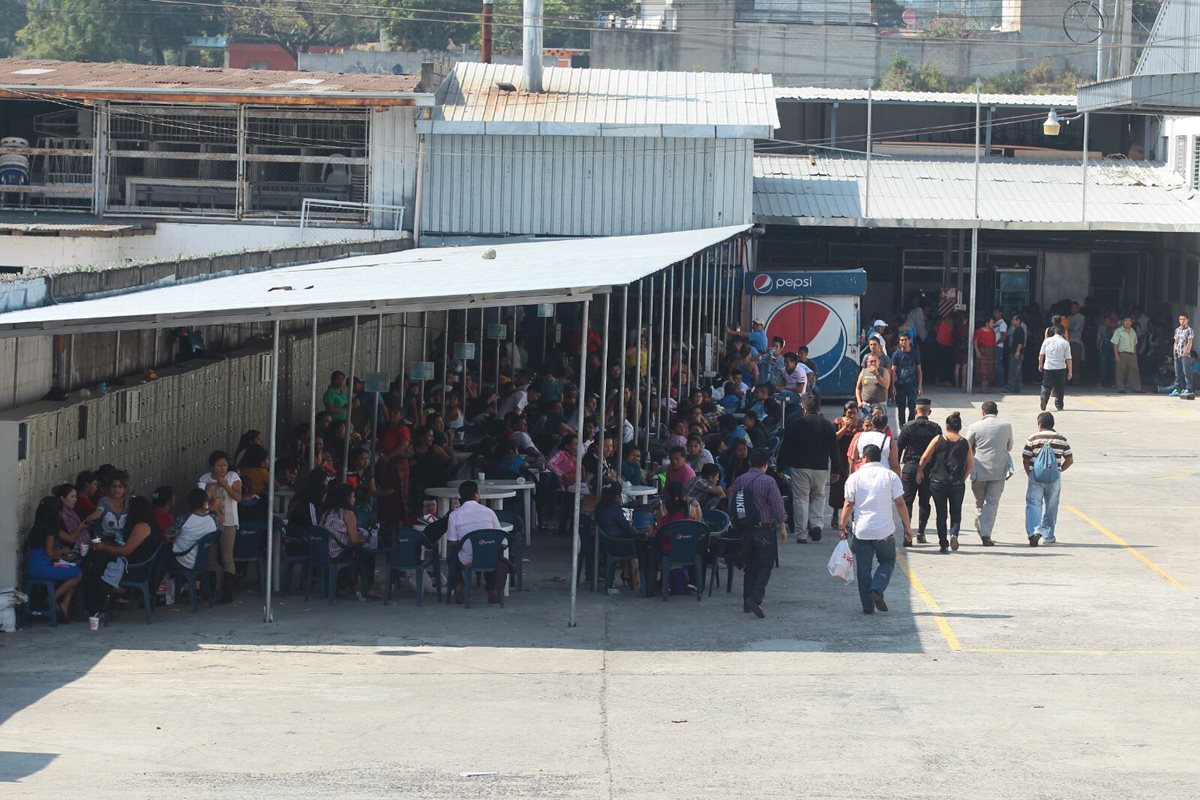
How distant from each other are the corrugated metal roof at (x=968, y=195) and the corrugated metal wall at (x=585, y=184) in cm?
249

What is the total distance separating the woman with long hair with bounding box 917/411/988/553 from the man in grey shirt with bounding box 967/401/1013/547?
31 cm

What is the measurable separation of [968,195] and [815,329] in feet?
24.0

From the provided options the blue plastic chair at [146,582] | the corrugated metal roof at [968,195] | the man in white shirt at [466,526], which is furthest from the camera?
the corrugated metal roof at [968,195]

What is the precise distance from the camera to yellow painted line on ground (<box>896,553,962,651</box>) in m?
13.2

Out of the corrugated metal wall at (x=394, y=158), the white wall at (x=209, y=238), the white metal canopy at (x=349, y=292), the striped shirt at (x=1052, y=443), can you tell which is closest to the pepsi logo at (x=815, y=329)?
the corrugated metal wall at (x=394, y=158)

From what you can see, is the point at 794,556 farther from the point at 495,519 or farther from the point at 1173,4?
the point at 1173,4

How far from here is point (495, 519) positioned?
14414mm

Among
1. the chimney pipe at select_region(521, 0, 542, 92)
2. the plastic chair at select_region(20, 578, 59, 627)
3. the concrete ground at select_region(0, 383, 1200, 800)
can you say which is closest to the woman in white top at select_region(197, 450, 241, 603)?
the concrete ground at select_region(0, 383, 1200, 800)

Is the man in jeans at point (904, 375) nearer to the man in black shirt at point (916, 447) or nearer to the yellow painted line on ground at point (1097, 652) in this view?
the man in black shirt at point (916, 447)

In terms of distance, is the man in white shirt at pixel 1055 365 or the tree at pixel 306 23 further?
the tree at pixel 306 23

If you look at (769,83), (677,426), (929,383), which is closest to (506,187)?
(769,83)

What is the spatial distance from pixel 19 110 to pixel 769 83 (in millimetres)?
14183

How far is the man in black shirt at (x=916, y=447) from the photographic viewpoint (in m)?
17.0

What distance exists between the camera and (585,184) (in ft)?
96.1
